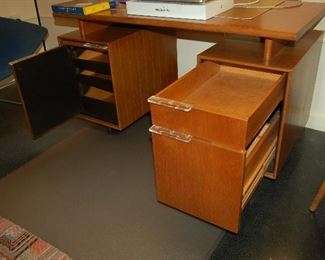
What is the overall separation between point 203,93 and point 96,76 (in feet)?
2.10

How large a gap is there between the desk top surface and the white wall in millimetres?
351

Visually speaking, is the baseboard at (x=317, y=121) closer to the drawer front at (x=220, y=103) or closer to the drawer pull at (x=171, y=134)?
the drawer front at (x=220, y=103)

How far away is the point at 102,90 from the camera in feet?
5.75

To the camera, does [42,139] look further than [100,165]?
Yes

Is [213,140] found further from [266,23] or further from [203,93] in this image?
[266,23]

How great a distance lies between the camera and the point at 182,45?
1874 mm

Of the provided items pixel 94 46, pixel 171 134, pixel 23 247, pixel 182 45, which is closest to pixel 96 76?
pixel 94 46

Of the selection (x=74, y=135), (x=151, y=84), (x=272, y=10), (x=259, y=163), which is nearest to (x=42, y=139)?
(x=74, y=135)

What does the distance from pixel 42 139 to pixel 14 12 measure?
104 cm

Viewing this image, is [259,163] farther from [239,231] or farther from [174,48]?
[174,48]

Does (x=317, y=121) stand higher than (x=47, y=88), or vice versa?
(x=47, y=88)

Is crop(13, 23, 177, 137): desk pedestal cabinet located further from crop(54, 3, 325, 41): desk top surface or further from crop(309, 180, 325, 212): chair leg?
crop(309, 180, 325, 212): chair leg

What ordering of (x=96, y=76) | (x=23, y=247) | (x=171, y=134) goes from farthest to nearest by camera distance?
(x=96, y=76)
(x=23, y=247)
(x=171, y=134)

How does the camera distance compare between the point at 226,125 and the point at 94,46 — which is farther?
the point at 94,46
